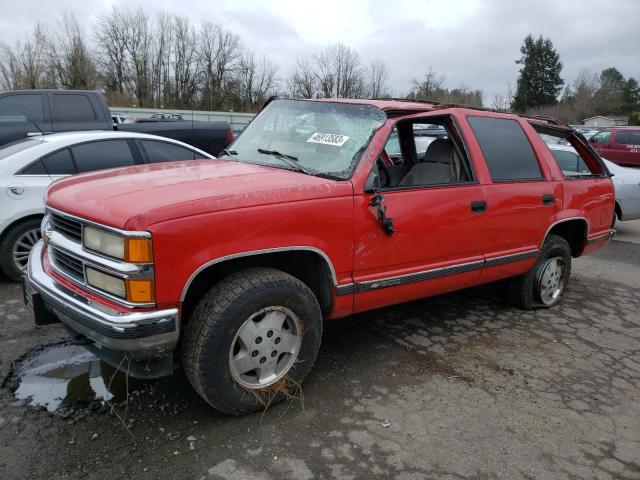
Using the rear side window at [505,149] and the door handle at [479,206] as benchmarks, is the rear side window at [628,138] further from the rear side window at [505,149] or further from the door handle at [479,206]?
the door handle at [479,206]

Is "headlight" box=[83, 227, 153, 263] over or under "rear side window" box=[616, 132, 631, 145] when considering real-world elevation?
under

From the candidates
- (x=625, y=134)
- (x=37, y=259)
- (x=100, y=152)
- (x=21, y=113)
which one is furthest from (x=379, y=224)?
(x=625, y=134)

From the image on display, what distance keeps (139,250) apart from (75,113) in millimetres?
6351

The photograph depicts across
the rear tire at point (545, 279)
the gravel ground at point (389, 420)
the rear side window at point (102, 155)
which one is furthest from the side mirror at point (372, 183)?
the rear side window at point (102, 155)

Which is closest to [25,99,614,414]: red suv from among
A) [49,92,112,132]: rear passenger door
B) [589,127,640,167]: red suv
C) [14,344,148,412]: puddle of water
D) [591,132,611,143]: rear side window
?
[14,344,148,412]: puddle of water

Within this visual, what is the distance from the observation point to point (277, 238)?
2.83 meters

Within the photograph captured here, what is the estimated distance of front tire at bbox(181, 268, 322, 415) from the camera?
2.71 m

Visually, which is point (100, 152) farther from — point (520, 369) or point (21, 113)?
point (520, 369)

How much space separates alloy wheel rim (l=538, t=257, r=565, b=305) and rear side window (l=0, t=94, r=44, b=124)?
725 cm

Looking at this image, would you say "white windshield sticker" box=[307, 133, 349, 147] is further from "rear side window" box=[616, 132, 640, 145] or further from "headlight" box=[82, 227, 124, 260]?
"rear side window" box=[616, 132, 640, 145]

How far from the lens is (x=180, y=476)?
2477 millimetres

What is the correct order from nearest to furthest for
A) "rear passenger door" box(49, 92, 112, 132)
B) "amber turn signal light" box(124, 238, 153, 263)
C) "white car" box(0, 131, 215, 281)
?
"amber turn signal light" box(124, 238, 153, 263) < "white car" box(0, 131, 215, 281) < "rear passenger door" box(49, 92, 112, 132)

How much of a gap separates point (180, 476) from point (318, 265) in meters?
1.41

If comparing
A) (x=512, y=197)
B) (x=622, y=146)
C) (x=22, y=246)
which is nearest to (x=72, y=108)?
(x=22, y=246)
